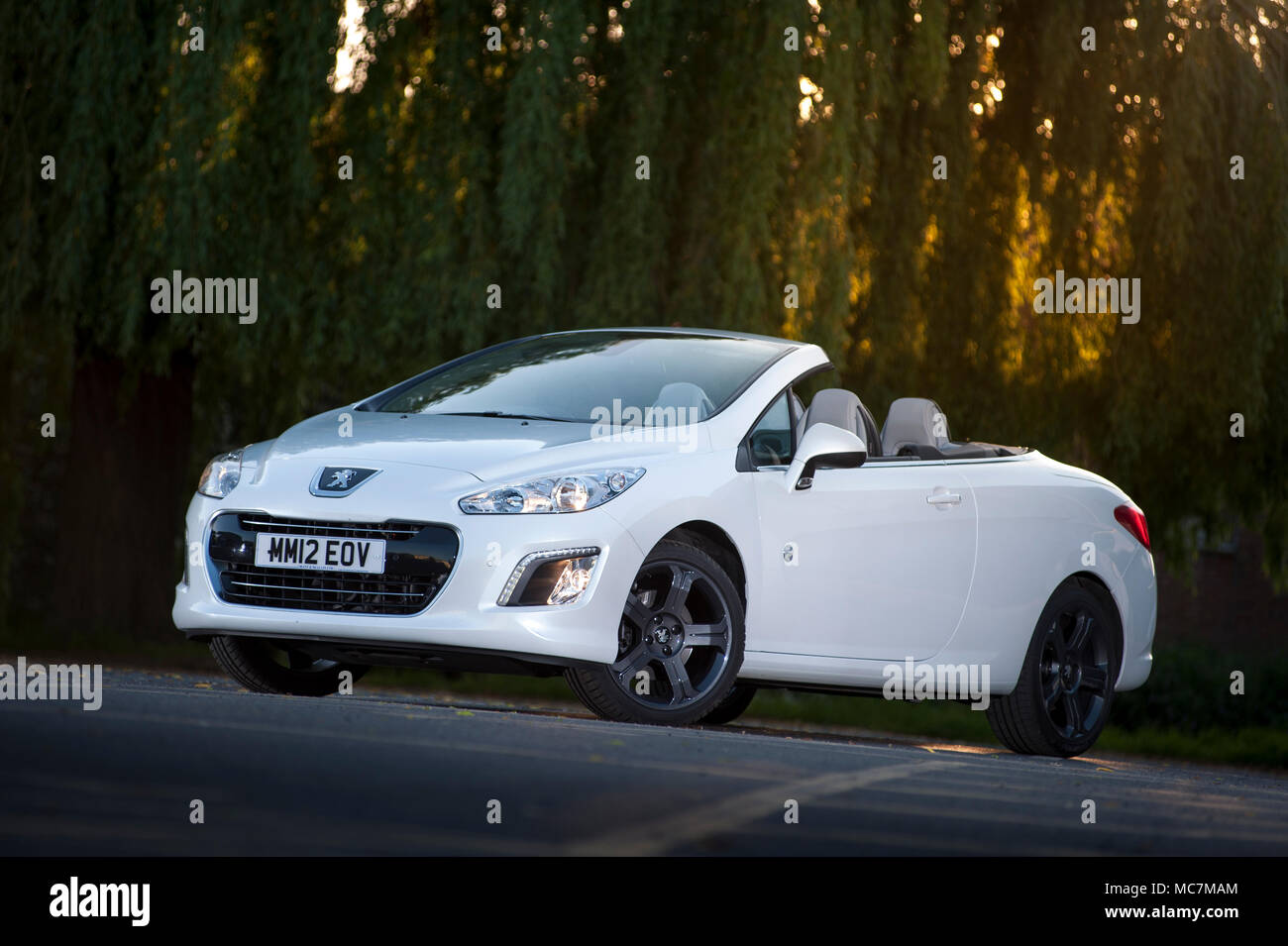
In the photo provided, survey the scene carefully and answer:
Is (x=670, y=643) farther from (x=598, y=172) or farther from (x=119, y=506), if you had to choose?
(x=119, y=506)

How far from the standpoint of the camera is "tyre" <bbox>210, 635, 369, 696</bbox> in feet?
24.5

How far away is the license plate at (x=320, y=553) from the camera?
21.4ft

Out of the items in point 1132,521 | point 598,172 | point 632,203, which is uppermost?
point 598,172

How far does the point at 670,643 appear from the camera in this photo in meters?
6.85

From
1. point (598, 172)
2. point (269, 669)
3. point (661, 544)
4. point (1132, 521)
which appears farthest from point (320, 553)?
point (598, 172)

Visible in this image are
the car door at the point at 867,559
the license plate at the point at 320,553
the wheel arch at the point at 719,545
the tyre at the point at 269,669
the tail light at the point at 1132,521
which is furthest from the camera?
the tail light at the point at 1132,521

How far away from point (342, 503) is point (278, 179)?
6415 millimetres

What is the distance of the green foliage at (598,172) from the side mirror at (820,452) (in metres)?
4.92

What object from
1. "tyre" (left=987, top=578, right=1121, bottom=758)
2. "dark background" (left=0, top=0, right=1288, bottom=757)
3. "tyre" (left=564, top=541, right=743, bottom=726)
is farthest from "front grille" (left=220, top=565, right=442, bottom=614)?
"dark background" (left=0, top=0, right=1288, bottom=757)

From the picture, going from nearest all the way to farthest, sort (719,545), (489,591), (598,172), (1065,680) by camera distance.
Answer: (489,591)
(719,545)
(1065,680)
(598,172)

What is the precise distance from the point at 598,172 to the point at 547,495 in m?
6.57

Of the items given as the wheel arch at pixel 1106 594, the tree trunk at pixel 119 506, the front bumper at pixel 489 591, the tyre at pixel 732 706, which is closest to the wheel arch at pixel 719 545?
the front bumper at pixel 489 591

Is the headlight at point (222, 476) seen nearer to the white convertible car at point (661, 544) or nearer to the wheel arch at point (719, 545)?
the white convertible car at point (661, 544)

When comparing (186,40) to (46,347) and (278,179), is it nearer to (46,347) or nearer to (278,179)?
(278,179)
